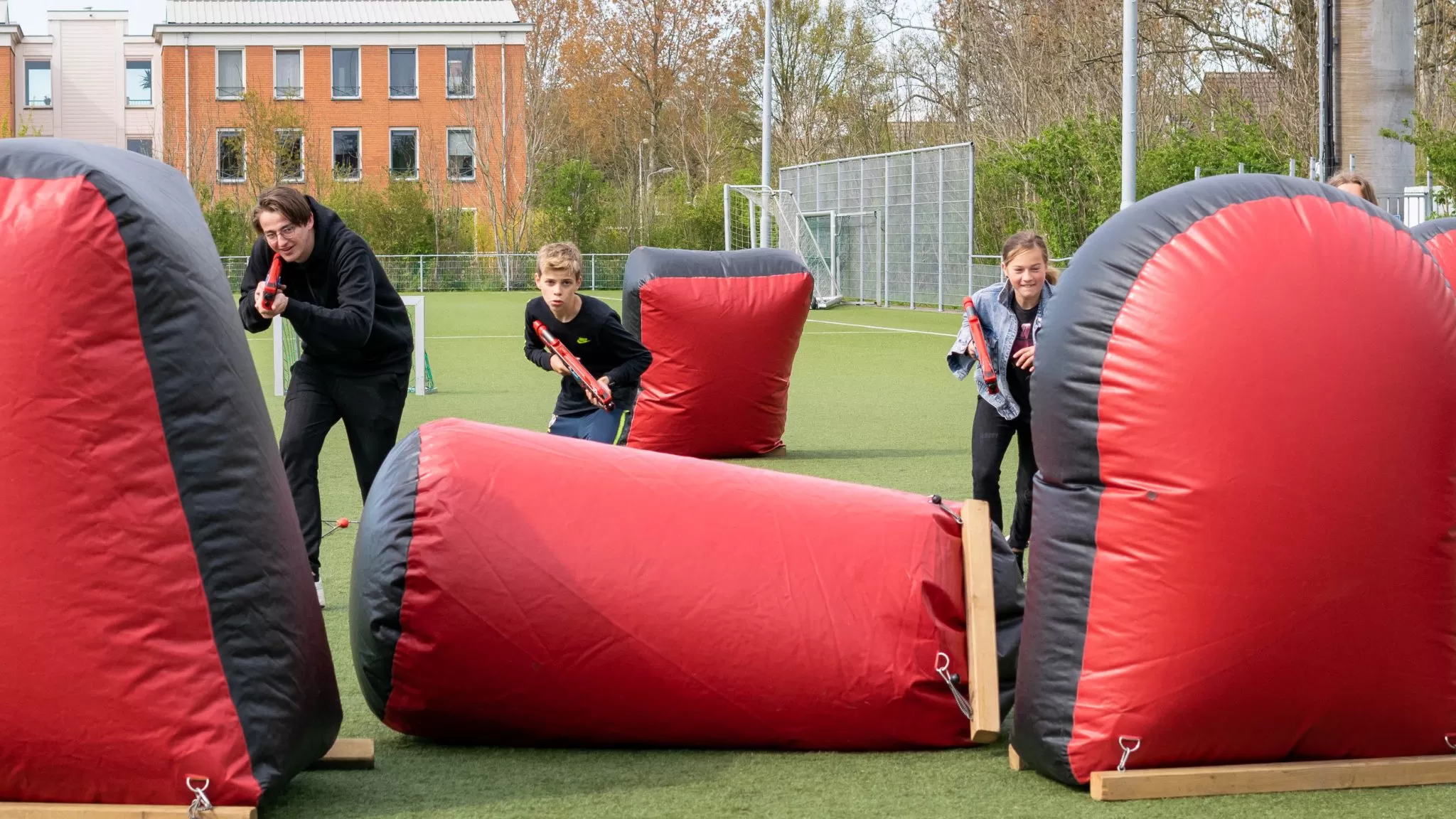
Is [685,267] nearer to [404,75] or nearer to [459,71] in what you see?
[459,71]

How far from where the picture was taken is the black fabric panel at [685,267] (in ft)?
36.8

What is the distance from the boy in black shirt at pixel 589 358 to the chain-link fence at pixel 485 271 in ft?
124

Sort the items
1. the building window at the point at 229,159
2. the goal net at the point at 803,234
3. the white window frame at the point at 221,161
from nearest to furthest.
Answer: the goal net at the point at 803,234, the white window frame at the point at 221,161, the building window at the point at 229,159

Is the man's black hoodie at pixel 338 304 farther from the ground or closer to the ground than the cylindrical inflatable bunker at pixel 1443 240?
closer to the ground

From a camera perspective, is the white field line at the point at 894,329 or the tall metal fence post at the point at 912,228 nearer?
the white field line at the point at 894,329

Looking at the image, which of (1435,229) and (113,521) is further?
(1435,229)

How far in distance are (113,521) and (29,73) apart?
6381 centimetres

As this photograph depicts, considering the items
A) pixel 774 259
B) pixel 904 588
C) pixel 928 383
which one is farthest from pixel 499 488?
pixel 928 383

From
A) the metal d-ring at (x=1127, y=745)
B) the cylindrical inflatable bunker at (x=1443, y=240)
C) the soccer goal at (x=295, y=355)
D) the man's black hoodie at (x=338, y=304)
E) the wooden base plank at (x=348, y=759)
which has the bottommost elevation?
the wooden base plank at (x=348, y=759)

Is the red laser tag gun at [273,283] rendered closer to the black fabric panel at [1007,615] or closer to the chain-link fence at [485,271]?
the black fabric panel at [1007,615]

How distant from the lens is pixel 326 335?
6.01 m

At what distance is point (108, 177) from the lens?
3.72m

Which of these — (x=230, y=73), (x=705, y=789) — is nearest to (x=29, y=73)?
(x=230, y=73)

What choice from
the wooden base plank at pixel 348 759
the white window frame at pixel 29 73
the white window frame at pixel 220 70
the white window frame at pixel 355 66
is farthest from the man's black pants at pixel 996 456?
the white window frame at pixel 29 73
